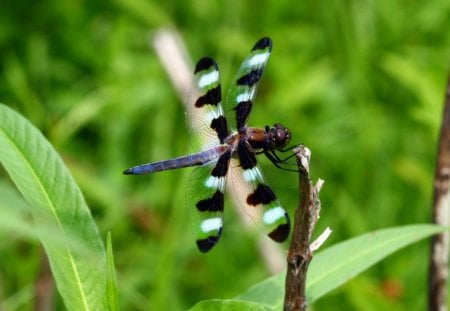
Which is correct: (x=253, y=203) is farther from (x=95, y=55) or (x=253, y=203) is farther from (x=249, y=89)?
(x=95, y=55)

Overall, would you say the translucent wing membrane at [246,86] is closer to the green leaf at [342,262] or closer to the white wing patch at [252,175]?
the white wing patch at [252,175]

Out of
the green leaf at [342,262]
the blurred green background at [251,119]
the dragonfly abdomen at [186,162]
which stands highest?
the dragonfly abdomen at [186,162]

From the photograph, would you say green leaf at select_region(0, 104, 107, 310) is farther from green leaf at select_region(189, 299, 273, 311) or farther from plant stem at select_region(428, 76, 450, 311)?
plant stem at select_region(428, 76, 450, 311)

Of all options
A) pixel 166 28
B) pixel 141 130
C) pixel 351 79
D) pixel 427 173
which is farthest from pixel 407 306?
pixel 166 28

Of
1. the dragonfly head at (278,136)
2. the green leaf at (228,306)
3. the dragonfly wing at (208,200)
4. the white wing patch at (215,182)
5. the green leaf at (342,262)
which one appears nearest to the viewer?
the green leaf at (228,306)

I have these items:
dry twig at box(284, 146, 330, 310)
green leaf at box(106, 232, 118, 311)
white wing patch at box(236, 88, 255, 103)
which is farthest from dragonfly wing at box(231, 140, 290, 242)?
green leaf at box(106, 232, 118, 311)

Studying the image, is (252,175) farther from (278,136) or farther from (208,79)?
(208,79)

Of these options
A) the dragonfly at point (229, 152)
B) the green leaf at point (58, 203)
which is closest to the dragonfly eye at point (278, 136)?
the dragonfly at point (229, 152)
